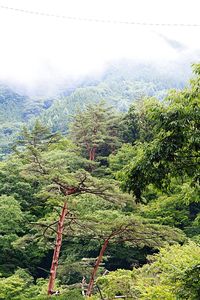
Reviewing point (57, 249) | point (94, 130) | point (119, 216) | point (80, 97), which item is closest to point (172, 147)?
point (57, 249)

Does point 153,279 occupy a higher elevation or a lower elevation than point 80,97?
lower

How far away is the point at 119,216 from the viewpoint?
16.2 metres

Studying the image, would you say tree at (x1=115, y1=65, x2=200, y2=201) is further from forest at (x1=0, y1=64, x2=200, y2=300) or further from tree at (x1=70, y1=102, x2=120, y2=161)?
tree at (x1=70, y1=102, x2=120, y2=161)

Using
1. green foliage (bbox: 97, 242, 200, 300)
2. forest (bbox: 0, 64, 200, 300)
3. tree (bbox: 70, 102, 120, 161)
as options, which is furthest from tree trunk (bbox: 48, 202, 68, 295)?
tree (bbox: 70, 102, 120, 161)

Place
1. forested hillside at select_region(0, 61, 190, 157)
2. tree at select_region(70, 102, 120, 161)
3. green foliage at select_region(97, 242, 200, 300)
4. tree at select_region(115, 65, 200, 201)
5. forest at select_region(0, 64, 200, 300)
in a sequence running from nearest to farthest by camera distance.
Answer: tree at select_region(115, 65, 200, 201) → forest at select_region(0, 64, 200, 300) → green foliage at select_region(97, 242, 200, 300) → tree at select_region(70, 102, 120, 161) → forested hillside at select_region(0, 61, 190, 157)

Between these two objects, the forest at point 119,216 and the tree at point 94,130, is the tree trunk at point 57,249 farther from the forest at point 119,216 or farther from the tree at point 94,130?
the tree at point 94,130

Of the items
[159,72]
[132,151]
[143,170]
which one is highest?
[159,72]

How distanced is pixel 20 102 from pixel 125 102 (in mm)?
53501

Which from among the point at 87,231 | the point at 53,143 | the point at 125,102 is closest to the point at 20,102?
the point at 125,102

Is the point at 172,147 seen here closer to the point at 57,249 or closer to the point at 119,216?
the point at 57,249

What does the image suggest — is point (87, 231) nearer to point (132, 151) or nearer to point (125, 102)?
point (132, 151)

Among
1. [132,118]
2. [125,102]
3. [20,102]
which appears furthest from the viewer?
[20,102]

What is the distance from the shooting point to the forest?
17.6ft

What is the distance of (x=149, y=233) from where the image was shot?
1115 centimetres
